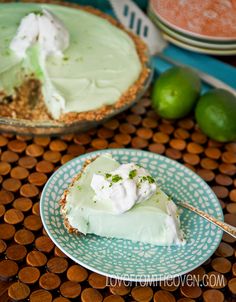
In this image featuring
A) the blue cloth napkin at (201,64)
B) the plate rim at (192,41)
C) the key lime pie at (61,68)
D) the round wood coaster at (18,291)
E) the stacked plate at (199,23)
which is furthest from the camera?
the blue cloth napkin at (201,64)

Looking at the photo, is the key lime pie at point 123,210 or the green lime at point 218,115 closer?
the key lime pie at point 123,210

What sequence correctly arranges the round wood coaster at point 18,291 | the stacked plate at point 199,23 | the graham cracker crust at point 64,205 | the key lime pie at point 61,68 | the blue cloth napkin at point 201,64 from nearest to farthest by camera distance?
1. the round wood coaster at point 18,291
2. the graham cracker crust at point 64,205
3. the key lime pie at point 61,68
4. the stacked plate at point 199,23
5. the blue cloth napkin at point 201,64

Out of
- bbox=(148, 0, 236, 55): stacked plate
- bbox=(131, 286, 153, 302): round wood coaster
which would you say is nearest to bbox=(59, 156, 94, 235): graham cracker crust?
bbox=(131, 286, 153, 302): round wood coaster

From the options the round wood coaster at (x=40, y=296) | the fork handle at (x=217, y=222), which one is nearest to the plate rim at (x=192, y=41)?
the fork handle at (x=217, y=222)

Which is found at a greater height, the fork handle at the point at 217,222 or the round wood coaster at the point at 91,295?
the fork handle at the point at 217,222

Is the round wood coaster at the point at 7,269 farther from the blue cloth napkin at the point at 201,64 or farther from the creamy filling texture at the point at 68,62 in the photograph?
the blue cloth napkin at the point at 201,64

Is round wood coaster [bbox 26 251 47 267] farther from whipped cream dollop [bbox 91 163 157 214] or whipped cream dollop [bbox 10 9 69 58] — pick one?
whipped cream dollop [bbox 10 9 69 58]

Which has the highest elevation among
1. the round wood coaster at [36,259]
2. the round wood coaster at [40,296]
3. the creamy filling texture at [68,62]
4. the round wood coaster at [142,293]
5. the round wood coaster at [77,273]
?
the creamy filling texture at [68,62]
